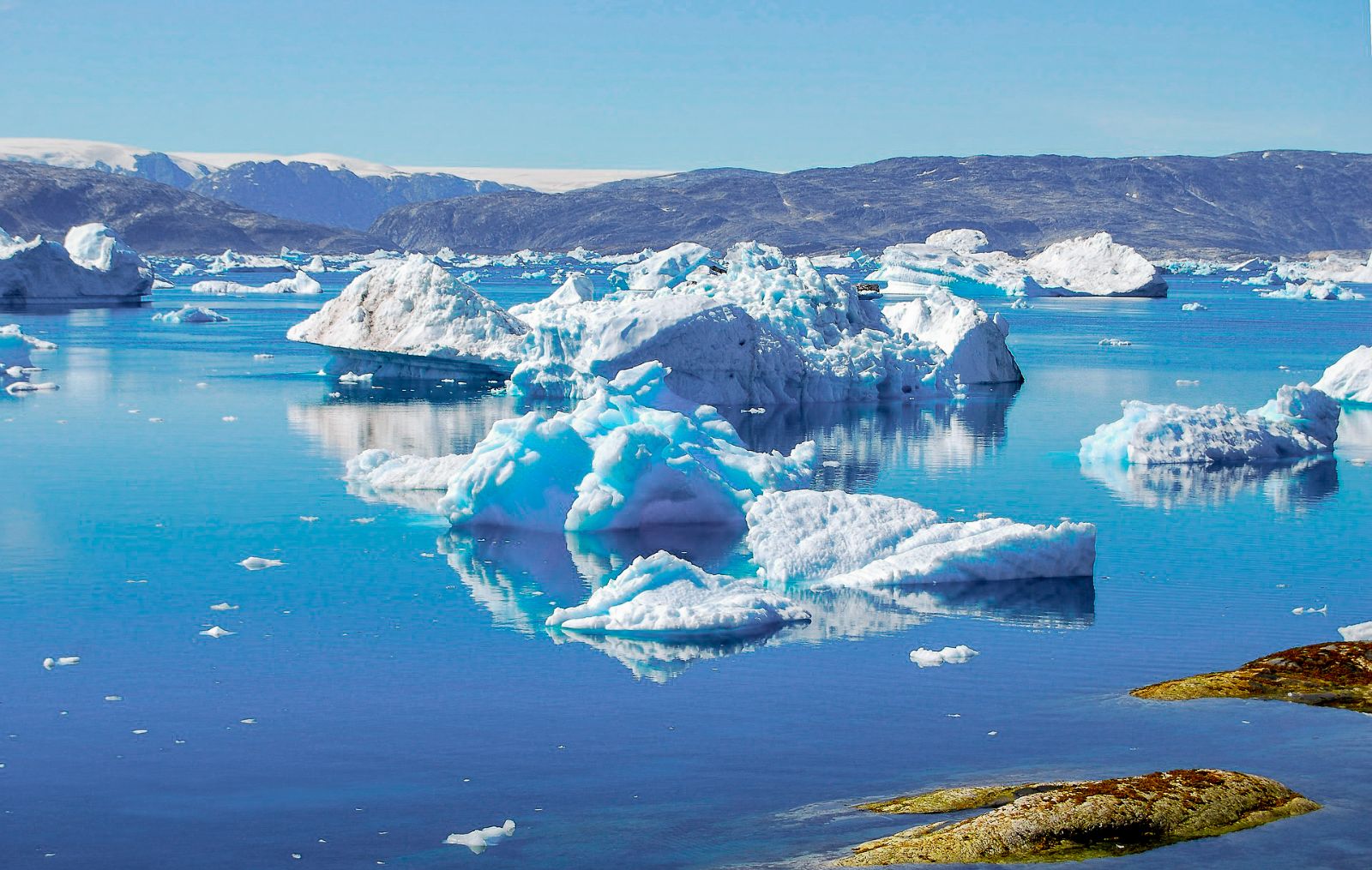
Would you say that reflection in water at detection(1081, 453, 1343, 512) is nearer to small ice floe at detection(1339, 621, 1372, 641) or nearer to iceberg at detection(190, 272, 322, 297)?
small ice floe at detection(1339, 621, 1372, 641)

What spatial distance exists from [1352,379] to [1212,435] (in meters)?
6.81

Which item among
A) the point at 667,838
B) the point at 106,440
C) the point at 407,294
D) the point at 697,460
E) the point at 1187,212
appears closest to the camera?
the point at 667,838

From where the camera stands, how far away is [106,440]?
637 inches

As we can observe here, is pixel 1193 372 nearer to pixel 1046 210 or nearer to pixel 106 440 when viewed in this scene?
pixel 106 440

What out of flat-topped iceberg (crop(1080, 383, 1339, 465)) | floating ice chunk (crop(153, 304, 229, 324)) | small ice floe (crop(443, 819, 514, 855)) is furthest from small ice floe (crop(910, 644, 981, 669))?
floating ice chunk (crop(153, 304, 229, 324))

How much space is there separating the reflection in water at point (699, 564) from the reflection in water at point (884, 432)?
3.40 meters

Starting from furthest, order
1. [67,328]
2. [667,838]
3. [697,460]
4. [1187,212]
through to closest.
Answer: [1187,212] < [67,328] < [697,460] < [667,838]

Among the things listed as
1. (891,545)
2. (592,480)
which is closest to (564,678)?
(891,545)

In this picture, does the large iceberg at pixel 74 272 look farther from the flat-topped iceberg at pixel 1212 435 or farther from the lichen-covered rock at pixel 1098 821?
the lichen-covered rock at pixel 1098 821

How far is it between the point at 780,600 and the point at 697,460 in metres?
3.28

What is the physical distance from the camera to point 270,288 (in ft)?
180

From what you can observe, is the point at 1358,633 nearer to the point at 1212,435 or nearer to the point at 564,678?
the point at 564,678

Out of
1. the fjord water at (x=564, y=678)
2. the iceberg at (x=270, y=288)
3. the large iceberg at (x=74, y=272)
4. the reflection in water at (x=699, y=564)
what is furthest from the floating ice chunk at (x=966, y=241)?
the reflection in water at (x=699, y=564)

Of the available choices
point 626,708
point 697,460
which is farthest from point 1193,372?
point 626,708
